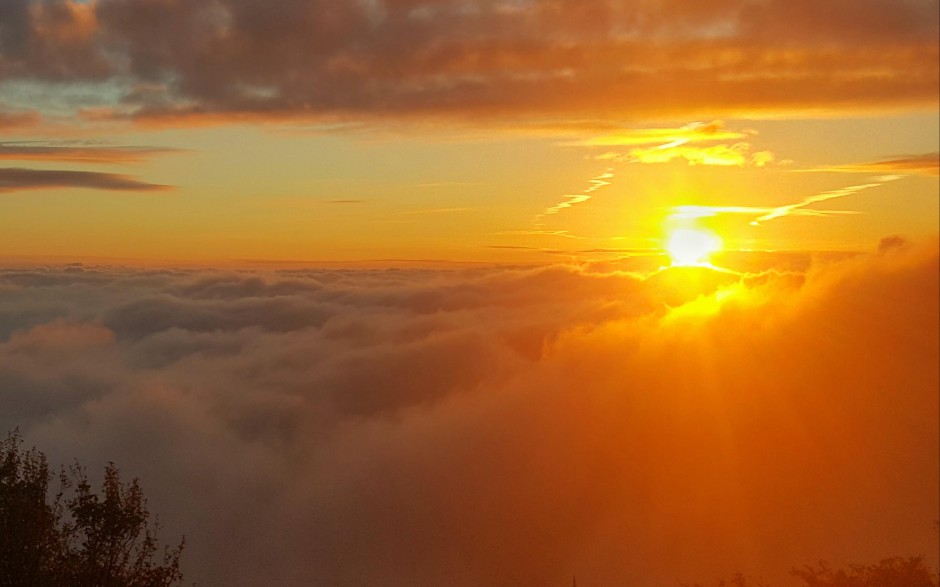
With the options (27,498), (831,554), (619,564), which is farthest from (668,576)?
(27,498)

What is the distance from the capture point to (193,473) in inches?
4756

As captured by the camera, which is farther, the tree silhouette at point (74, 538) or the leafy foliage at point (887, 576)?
the leafy foliage at point (887, 576)

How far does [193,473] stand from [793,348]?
9599cm

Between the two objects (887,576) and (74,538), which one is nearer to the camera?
(74,538)

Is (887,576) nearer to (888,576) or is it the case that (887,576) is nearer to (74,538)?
(888,576)

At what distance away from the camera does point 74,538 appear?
50.2ft

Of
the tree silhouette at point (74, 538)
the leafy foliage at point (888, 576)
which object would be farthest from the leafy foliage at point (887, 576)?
the tree silhouette at point (74, 538)

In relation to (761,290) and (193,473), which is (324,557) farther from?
(761,290)

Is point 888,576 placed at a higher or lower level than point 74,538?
higher

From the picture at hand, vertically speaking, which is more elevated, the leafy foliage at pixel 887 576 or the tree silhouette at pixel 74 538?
the leafy foliage at pixel 887 576

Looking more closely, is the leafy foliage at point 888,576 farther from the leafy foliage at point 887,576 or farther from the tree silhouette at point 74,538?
the tree silhouette at point 74,538

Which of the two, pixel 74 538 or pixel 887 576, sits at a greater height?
pixel 887 576

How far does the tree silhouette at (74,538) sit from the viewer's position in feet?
44.9

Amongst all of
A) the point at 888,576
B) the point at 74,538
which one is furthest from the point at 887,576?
the point at 74,538
